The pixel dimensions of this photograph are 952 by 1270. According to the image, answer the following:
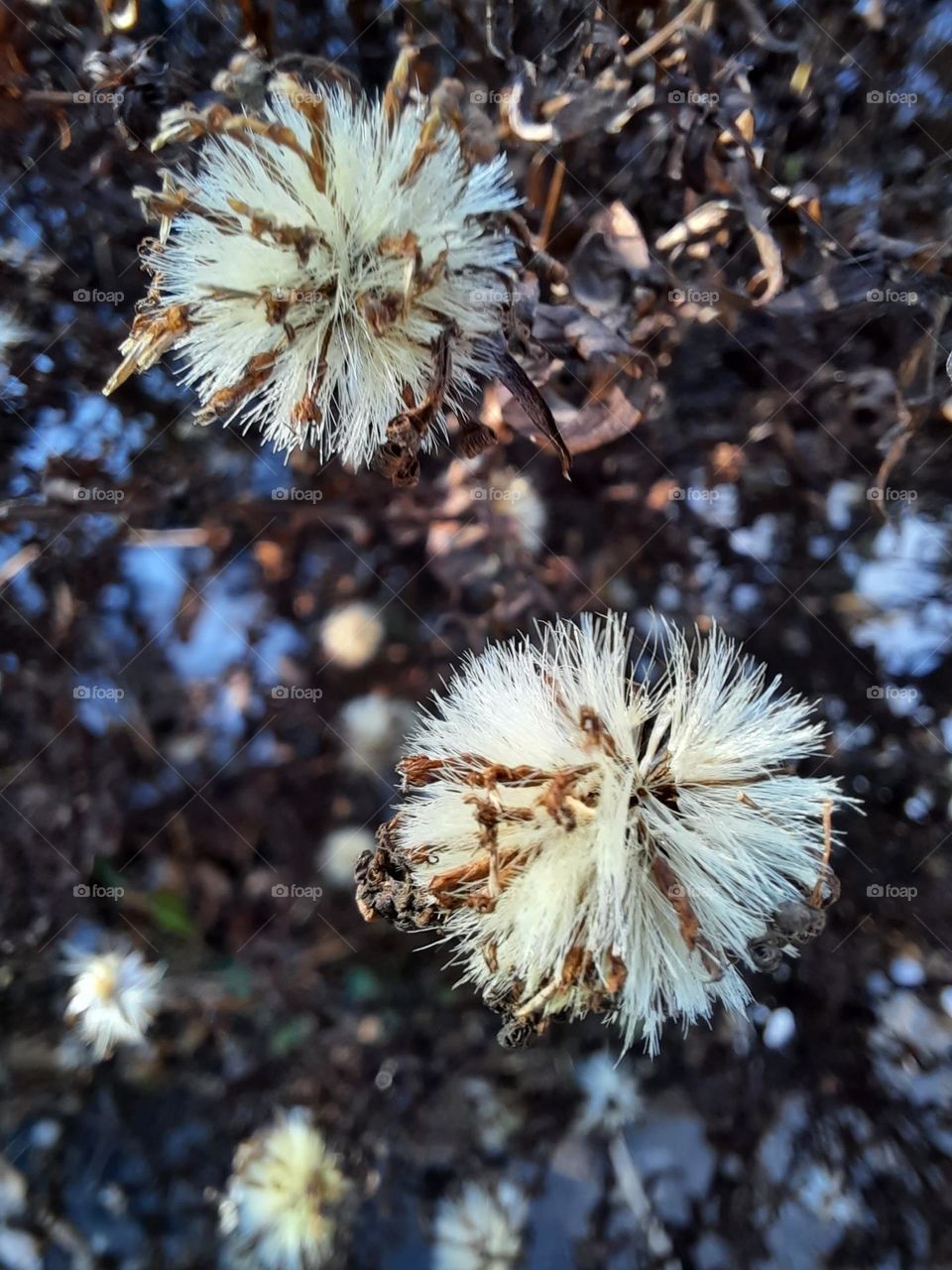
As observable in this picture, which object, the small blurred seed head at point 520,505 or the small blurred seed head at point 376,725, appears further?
the small blurred seed head at point 376,725

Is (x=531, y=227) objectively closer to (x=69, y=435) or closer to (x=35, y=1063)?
(x=69, y=435)

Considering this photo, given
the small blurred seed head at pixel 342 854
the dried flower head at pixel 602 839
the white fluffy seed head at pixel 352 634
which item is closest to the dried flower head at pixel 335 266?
the dried flower head at pixel 602 839

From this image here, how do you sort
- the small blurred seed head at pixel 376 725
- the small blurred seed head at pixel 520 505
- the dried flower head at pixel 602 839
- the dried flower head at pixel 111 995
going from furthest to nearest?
the small blurred seed head at pixel 376 725
the dried flower head at pixel 111 995
the small blurred seed head at pixel 520 505
the dried flower head at pixel 602 839

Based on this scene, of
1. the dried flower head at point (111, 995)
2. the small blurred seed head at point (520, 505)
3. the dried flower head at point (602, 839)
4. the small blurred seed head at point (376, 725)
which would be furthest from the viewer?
the small blurred seed head at point (376, 725)

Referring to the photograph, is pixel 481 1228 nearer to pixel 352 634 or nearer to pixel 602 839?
pixel 352 634

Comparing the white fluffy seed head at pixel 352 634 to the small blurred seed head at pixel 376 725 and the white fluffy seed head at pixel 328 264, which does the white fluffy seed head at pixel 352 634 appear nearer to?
the small blurred seed head at pixel 376 725

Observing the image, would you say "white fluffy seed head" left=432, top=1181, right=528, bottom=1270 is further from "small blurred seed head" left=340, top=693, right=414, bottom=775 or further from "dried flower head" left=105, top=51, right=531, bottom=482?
"dried flower head" left=105, top=51, right=531, bottom=482

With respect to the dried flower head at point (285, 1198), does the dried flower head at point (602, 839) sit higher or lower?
higher
